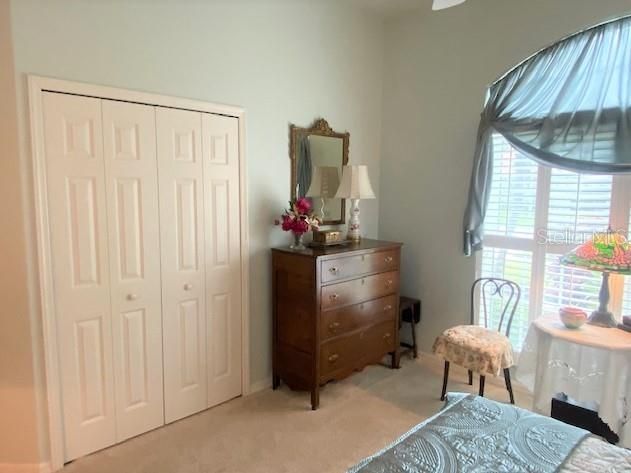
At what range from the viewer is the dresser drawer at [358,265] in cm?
296

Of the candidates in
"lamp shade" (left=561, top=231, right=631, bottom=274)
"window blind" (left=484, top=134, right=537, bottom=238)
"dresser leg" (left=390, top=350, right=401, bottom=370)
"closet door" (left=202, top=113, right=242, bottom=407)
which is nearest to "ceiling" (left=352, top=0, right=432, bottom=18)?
"window blind" (left=484, top=134, right=537, bottom=238)

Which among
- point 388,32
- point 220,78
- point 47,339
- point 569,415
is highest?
point 388,32

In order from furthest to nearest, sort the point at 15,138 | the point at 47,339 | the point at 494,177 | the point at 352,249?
1. the point at 494,177
2. the point at 352,249
3. the point at 47,339
4. the point at 15,138

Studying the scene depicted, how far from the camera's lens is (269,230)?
10.5 feet

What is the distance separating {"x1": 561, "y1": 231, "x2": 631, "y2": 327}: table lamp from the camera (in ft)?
7.88

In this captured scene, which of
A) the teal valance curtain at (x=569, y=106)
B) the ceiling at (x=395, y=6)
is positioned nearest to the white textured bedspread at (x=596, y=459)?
the teal valance curtain at (x=569, y=106)

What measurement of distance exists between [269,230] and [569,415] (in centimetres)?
228

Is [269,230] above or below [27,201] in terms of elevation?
below

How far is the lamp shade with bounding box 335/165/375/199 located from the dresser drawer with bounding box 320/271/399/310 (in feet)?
2.12

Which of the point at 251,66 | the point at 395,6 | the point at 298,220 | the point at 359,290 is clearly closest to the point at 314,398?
the point at 359,290

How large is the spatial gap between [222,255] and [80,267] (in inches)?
34.7

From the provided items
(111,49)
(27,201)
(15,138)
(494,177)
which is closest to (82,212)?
(27,201)

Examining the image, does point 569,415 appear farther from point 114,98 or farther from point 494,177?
point 114,98

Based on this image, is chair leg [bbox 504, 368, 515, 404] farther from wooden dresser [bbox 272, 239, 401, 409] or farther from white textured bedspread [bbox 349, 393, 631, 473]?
white textured bedspread [bbox 349, 393, 631, 473]
